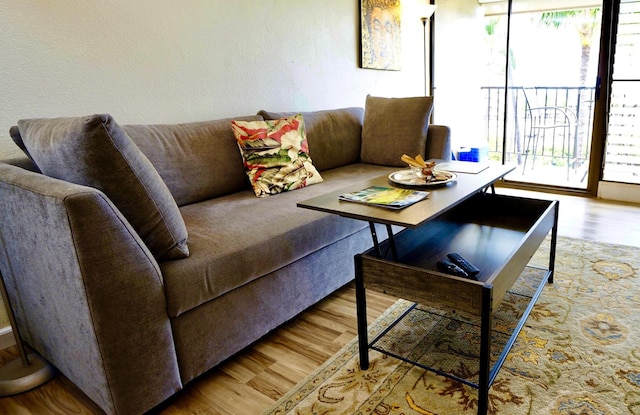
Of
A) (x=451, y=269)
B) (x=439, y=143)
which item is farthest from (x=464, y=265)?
(x=439, y=143)

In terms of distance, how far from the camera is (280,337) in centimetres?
184

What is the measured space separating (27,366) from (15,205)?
71cm

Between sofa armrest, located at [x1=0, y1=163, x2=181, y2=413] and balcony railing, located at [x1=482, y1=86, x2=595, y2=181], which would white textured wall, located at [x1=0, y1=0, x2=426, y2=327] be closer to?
sofa armrest, located at [x1=0, y1=163, x2=181, y2=413]

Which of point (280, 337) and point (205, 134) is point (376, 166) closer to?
point (205, 134)

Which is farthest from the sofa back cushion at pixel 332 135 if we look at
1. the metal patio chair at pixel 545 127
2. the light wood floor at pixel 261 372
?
the metal patio chair at pixel 545 127

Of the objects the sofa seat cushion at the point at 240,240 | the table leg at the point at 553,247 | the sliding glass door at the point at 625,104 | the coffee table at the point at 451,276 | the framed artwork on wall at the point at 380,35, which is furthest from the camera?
the framed artwork on wall at the point at 380,35

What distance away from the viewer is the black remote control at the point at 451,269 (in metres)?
1.42

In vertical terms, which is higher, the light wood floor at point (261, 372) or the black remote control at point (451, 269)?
the black remote control at point (451, 269)

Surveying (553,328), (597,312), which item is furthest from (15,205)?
(597,312)

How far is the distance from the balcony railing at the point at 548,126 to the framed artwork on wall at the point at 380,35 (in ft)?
4.68

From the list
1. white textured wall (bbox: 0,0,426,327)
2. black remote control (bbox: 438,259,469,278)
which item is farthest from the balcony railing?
black remote control (bbox: 438,259,469,278)

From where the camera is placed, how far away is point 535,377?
4.84 feet

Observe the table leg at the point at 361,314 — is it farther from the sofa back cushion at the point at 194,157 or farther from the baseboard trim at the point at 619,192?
the baseboard trim at the point at 619,192

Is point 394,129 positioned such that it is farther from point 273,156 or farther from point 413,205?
point 413,205
